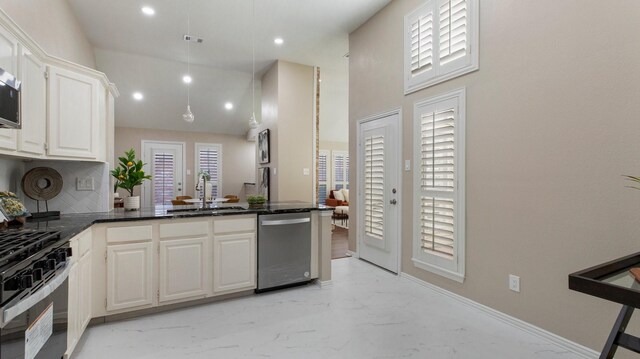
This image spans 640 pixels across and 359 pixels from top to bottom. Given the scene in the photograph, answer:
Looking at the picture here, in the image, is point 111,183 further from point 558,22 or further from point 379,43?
point 558,22

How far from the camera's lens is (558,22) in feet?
7.45

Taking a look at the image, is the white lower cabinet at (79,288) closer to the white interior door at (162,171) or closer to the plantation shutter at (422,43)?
the plantation shutter at (422,43)

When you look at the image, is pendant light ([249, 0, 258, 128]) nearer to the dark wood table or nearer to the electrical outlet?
the electrical outlet

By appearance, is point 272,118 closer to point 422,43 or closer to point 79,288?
point 422,43

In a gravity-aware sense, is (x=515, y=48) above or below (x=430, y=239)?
above

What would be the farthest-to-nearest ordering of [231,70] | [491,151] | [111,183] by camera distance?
[231,70]
[111,183]
[491,151]

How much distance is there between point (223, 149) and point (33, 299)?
7.94m

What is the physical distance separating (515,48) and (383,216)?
89.4 inches

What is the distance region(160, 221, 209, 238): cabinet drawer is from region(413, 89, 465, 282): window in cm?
224

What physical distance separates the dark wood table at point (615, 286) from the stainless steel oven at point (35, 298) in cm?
213

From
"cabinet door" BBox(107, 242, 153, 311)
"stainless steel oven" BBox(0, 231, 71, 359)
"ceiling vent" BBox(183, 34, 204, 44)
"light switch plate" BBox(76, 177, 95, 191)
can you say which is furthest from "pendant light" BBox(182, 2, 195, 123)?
"stainless steel oven" BBox(0, 231, 71, 359)

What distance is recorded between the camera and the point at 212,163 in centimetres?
888

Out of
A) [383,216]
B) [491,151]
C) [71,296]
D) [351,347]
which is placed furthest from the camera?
[383,216]

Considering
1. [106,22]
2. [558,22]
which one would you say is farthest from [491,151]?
[106,22]
